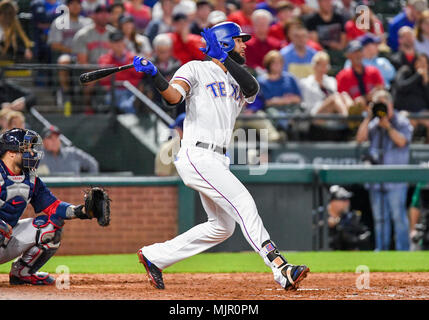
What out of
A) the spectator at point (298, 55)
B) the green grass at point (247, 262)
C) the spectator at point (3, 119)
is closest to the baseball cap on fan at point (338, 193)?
the green grass at point (247, 262)

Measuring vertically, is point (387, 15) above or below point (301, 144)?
above

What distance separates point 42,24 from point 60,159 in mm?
2297

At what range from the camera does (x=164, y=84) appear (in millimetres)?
5664

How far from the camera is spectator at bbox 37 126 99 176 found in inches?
393

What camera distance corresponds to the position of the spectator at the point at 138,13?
12.5m

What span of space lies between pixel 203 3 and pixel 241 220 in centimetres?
708

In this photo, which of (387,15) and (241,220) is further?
(387,15)

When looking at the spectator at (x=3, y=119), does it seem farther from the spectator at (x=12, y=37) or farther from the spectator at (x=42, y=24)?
the spectator at (x=42, y=24)

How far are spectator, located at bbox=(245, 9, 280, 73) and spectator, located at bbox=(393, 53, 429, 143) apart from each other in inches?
76.7

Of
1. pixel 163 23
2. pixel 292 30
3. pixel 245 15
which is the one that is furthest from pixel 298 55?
pixel 163 23

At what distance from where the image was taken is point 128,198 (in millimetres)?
9891

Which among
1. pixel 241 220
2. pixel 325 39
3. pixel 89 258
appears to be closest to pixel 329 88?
pixel 325 39
